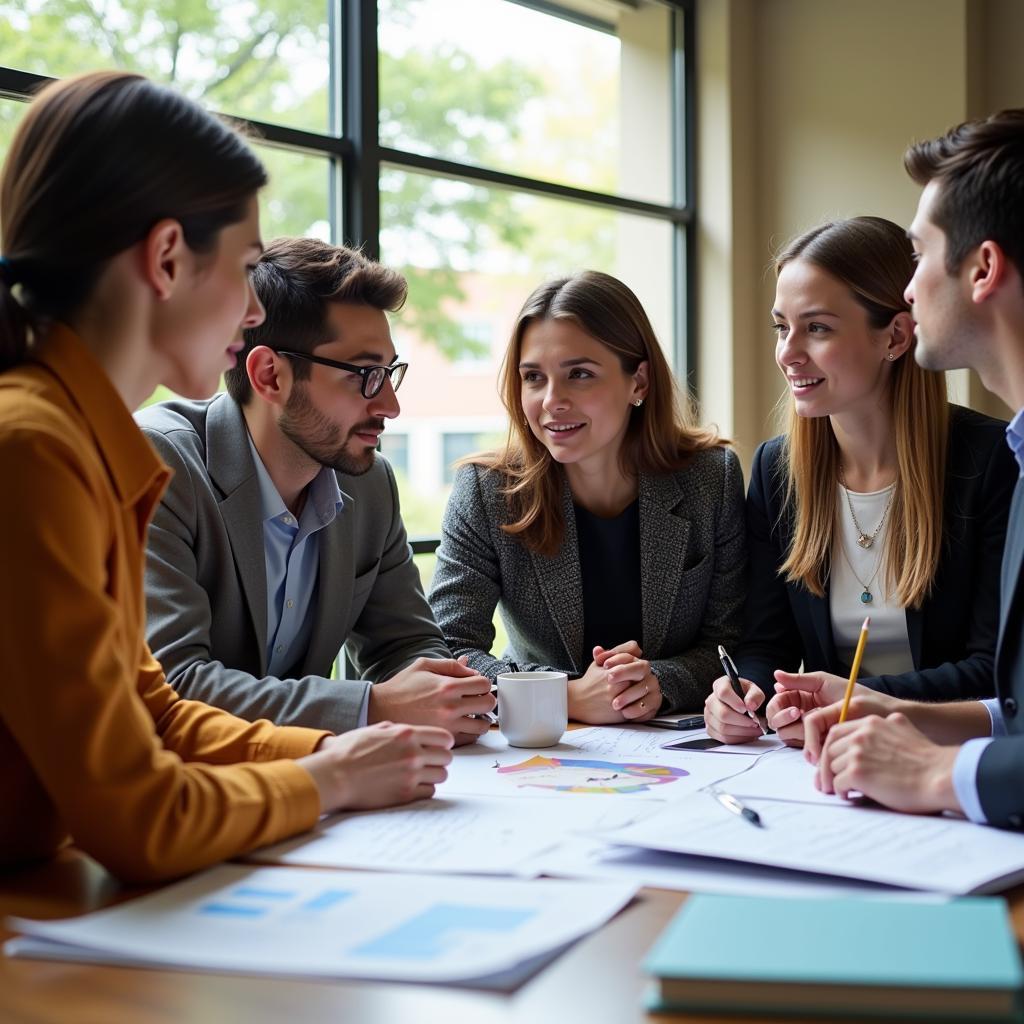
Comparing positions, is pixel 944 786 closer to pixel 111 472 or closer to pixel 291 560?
pixel 111 472

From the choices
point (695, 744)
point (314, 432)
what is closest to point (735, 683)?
point (695, 744)

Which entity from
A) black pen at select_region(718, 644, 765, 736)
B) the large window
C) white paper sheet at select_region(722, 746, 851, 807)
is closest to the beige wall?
the large window

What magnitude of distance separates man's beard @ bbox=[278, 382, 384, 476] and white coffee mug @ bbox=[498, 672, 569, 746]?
1.97ft

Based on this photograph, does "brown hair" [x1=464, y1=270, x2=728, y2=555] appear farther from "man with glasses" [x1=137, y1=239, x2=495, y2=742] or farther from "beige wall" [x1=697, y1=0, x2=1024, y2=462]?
"beige wall" [x1=697, y1=0, x2=1024, y2=462]

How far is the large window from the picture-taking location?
3.13 m

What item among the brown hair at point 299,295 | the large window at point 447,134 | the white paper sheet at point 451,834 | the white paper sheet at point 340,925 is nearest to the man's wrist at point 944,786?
the white paper sheet at point 451,834

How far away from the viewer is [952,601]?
7.54 feet

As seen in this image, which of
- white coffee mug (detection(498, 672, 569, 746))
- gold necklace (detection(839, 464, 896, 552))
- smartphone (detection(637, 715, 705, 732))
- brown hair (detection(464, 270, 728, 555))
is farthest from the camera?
brown hair (detection(464, 270, 728, 555))

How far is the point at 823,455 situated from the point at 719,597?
1.18ft

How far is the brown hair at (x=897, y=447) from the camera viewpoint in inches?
91.3

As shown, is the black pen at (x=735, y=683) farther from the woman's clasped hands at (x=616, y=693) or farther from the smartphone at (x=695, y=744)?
the woman's clasped hands at (x=616, y=693)

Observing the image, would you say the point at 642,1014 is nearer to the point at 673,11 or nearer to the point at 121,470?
the point at 121,470

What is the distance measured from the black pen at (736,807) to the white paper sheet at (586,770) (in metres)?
0.05

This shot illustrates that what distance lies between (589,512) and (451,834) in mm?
1409
